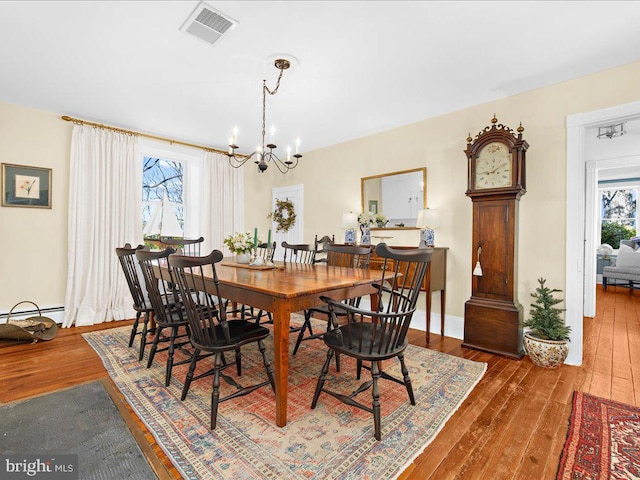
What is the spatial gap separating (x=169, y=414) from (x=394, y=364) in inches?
68.4

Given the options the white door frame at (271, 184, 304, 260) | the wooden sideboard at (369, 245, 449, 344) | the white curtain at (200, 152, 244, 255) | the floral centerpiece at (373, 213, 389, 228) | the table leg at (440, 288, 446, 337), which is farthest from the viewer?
the white door frame at (271, 184, 304, 260)

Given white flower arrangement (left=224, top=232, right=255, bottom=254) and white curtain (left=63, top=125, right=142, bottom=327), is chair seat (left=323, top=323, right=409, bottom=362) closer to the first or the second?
white flower arrangement (left=224, top=232, right=255, bottom=254)

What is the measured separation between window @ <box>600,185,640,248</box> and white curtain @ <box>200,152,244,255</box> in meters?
8.15

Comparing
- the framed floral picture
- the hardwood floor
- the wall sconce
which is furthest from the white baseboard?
the framed floral picture

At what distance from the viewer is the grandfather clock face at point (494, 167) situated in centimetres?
308

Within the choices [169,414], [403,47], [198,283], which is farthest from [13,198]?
[403,47]

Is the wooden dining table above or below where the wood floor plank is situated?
above

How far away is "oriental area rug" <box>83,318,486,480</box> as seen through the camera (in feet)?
5.09

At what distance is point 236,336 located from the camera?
2.06 m

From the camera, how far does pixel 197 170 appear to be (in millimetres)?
5168

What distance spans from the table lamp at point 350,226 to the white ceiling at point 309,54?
131 centimetres

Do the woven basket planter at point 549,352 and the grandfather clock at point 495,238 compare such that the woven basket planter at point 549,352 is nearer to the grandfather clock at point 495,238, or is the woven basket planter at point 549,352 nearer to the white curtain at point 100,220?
the grandfather clock at point 495,238

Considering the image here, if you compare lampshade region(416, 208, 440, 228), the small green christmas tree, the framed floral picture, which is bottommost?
the small green christmas tree

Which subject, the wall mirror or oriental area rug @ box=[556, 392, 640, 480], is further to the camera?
the wall mirror
